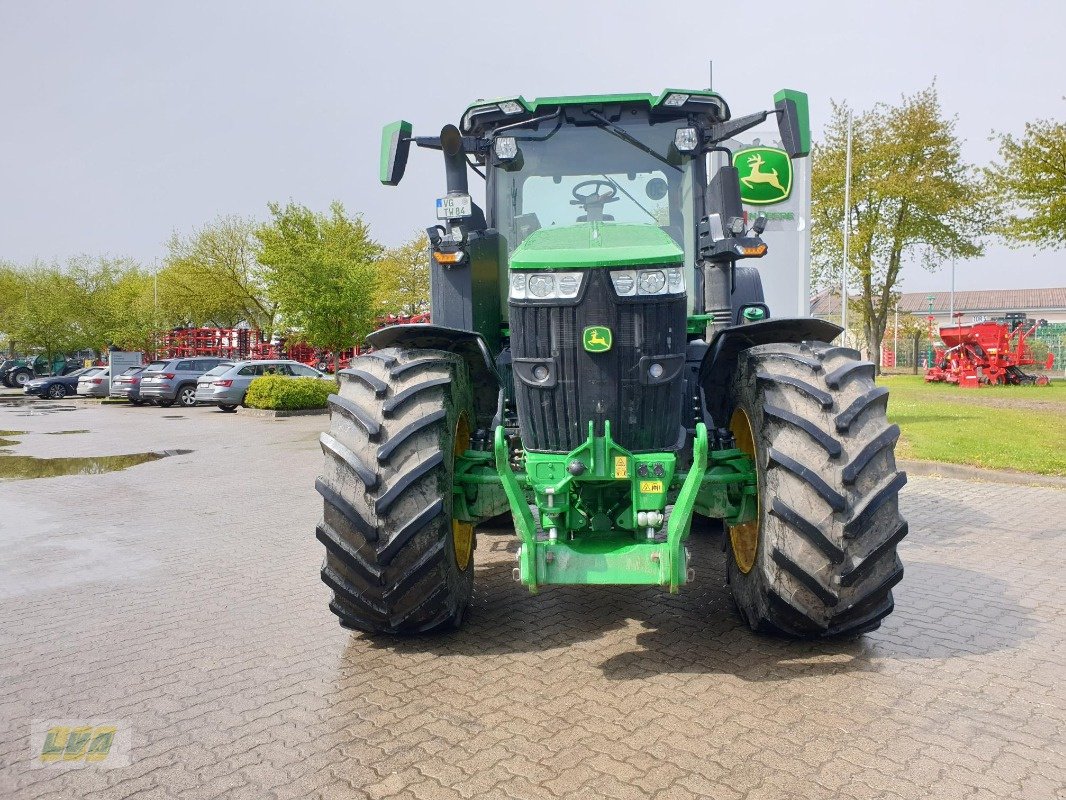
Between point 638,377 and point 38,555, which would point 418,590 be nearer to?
point 638,377

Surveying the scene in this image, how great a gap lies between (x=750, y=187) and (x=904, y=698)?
292 inches

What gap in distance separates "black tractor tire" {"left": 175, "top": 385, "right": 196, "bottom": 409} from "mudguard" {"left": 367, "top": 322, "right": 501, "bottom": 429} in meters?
25.5

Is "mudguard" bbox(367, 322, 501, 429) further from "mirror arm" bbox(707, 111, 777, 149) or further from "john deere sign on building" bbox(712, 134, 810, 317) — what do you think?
"john deere sign on building" bbox(712, 134, 810, 317)

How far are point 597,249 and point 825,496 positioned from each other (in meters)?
1.58

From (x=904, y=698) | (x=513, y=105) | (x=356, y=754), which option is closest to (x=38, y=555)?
(x=356, y=754)

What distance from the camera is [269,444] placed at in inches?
629

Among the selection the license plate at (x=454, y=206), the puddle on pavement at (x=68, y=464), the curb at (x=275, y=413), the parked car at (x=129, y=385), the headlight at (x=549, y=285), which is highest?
the license plate at (x=454, y=206)

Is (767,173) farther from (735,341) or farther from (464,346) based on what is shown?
(464,346)

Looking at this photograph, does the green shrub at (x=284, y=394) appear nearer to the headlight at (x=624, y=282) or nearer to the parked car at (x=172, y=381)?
the parked car at (x=172, y=381)

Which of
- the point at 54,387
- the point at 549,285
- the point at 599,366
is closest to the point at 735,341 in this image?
the point at 599,366

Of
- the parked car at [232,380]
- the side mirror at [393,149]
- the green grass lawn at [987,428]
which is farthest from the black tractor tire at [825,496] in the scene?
the parked car at [232,380]

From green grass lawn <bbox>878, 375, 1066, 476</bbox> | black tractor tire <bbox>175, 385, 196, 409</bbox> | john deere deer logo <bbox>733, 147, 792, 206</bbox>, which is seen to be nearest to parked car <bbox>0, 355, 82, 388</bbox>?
black tractor tire <bbox>175, 385, 196, 409</bbox>

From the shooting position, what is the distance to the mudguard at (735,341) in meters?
4.32

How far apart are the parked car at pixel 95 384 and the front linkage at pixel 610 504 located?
106 feet
